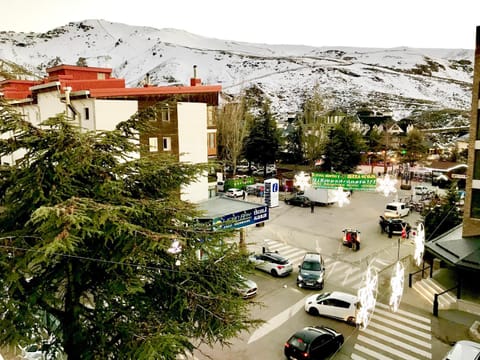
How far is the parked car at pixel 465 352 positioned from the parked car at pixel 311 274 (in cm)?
706

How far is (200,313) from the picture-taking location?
23.2ft

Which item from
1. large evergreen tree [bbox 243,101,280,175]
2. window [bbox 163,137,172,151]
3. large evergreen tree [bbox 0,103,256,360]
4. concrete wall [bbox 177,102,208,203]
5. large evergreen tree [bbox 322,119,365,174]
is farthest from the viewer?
large evergreen tree [bbox 243,101,280,175]

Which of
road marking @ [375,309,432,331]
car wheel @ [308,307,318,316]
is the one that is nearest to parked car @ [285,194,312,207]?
road marking @ [375,309,432,331]

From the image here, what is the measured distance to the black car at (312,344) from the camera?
1234cm

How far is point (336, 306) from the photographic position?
1539 centimetres

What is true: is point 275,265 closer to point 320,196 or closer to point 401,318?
point 401,318

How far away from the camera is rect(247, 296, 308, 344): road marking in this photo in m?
14.4

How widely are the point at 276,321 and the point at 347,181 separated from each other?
8.86 metres

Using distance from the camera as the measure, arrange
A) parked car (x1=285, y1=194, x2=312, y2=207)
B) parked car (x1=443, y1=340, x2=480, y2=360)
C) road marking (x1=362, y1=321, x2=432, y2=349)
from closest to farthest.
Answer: parked car (x1=443, y1=340, x2=480, y2=360)
road marking (x1=362, y1=321, x2=432, y2=349)
parked car (x1=285, y1=194, x2=312, y2=207)

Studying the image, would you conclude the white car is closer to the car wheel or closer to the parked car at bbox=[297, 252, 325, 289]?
the car wheel

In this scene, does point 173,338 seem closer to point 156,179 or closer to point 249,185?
point 156,179

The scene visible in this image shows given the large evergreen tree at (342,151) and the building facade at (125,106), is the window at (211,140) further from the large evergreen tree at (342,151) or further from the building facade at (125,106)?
the large evergreen tree at (342,151)

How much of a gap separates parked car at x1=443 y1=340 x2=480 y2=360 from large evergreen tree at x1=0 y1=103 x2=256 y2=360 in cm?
848

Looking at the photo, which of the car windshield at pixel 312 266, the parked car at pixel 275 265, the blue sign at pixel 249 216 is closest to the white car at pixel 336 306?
the car windshield at pixel 312 266
